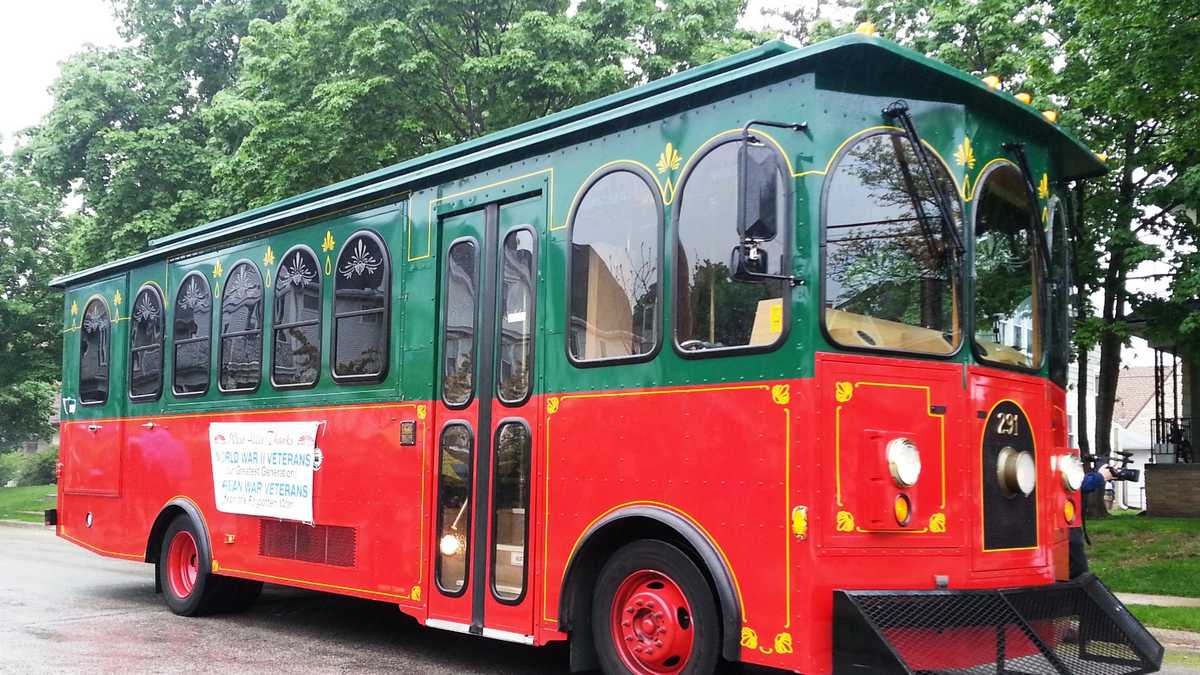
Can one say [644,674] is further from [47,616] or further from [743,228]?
[47,616]

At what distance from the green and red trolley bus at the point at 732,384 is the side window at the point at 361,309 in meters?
0.03

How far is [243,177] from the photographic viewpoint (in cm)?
1661

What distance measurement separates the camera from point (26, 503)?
3045 cm

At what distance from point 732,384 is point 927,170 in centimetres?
150

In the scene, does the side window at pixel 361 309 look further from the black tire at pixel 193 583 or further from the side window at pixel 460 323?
the black tire at pixel 193 583

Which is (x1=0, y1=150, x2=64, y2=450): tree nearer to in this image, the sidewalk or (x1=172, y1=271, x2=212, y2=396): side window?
(x1=172, y1=271, x2=212, y2=396): side window

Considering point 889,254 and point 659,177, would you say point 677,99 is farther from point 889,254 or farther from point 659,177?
point 889,254

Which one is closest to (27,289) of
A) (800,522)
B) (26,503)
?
(26,503)

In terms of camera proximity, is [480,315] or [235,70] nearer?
[480,315]

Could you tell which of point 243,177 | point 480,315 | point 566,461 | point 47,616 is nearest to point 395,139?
point 243,177

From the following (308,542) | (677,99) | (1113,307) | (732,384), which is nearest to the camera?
(732,384)

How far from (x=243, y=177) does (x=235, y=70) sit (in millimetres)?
8645

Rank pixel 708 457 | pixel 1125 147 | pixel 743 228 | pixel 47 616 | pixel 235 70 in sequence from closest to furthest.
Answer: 1. pixel 743 228
2. pixel 708 457
3. pixel 47 616
4. pixel 1125 147
5. pixel 235 70

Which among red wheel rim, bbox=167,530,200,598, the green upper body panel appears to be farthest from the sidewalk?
red wheel rim, bbox=167,530,200,598
